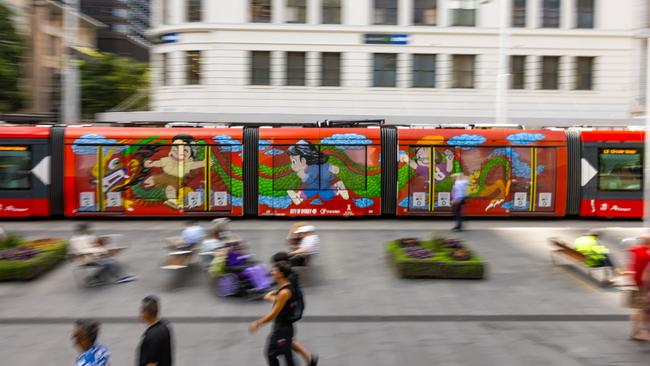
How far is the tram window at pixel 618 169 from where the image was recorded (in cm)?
1900

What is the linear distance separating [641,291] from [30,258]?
35.5ft

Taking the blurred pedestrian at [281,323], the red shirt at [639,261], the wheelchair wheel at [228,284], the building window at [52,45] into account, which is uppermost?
the building window at [52,45]

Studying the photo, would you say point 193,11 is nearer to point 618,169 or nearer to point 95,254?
point 618,169

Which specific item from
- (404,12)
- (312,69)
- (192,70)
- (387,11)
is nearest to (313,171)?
(312,69)

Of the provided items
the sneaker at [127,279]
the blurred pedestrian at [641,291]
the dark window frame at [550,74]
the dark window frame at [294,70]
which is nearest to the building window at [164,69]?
the dark window frame at [294,70]

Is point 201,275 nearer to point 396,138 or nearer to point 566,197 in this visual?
point 396,138

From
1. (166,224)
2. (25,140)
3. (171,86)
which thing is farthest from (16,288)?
(171,86)

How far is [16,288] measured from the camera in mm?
11648

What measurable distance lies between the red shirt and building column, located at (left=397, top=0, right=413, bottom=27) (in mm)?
22141

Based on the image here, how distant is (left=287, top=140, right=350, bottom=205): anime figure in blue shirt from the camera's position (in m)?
18.6

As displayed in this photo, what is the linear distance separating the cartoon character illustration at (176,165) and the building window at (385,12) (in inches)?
556

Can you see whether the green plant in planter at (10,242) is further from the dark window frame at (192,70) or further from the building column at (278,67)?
the building column at (278,67)

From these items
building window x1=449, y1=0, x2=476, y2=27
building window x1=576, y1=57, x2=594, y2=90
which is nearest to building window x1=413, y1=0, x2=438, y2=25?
building window x1=449, y1=0, x2=476, y2=27

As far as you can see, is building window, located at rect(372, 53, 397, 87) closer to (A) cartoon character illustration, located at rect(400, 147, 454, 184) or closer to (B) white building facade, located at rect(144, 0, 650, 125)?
(B) white building facade, located at rect(144, 0, 650, 125)
